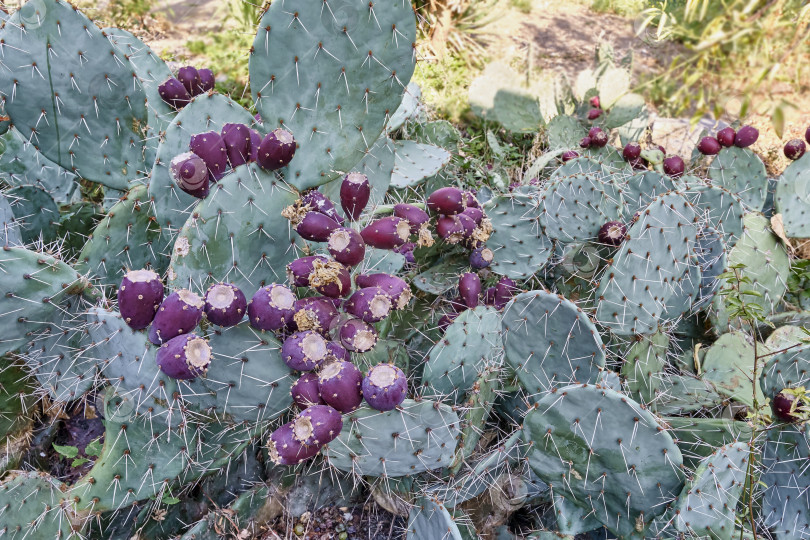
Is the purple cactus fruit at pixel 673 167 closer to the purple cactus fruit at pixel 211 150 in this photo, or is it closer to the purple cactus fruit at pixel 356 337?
the purple cactus fruit at pixel 356 337

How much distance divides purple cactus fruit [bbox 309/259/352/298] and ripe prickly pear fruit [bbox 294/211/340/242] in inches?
3.7

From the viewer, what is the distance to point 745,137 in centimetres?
285

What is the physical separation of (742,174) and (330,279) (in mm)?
2463

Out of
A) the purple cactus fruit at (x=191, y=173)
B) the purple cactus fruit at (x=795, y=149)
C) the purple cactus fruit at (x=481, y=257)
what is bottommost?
the purple cactus fruit at (x=481, y=257)

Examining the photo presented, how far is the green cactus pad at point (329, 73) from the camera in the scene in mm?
1603

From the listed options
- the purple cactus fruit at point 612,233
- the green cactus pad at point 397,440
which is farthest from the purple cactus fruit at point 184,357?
the purple cactus fruit at point 612,233

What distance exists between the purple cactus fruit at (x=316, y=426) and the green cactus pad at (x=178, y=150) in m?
0.79

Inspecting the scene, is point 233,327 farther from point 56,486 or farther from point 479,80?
point 479,80

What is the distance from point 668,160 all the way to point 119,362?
2.42 m

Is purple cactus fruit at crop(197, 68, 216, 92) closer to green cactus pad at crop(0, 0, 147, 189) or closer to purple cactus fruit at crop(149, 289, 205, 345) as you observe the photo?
green cactus pad at crop(0, 0, 147, 189)

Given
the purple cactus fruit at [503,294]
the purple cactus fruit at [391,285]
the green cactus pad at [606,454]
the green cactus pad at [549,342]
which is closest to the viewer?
the green cactus pad at [606,454]

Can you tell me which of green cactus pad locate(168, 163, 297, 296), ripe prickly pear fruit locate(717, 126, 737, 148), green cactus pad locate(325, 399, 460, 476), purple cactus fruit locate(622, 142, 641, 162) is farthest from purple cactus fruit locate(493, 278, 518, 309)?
ripe prickly pear fruit locate(717, 126, 737, 148)

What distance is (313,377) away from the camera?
132 centimetres

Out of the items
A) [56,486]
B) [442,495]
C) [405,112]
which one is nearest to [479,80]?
[405,112]
